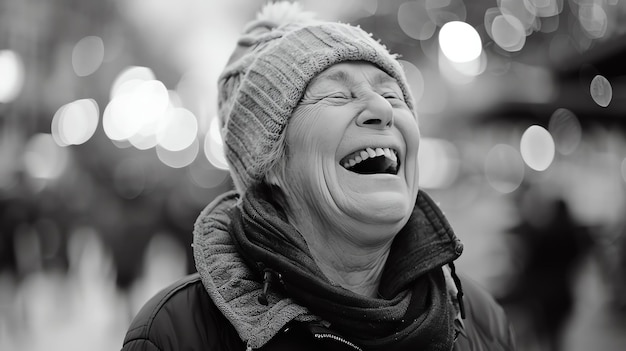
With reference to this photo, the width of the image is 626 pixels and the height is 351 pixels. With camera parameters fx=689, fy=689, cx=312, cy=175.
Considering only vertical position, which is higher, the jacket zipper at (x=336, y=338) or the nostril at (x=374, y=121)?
the nostril at (x=374, y=121)

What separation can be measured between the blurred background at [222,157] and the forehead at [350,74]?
124cm

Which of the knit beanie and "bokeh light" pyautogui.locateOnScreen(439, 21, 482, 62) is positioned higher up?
the knit beanie

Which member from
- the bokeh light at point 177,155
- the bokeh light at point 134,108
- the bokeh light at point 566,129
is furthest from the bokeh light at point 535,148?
the bokeh light at point 177,155

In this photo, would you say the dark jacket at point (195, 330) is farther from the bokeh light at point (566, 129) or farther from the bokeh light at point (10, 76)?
the bokeh light at point (10, 76)

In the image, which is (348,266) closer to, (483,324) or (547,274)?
(483,324)

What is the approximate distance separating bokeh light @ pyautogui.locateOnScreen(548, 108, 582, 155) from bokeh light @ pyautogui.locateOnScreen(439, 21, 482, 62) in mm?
4771

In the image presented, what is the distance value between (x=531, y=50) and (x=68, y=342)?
11.5 m

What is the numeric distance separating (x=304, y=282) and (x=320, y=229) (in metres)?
0.30

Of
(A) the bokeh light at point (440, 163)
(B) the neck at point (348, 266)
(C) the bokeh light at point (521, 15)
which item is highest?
(B) the neck at point (348, 266)

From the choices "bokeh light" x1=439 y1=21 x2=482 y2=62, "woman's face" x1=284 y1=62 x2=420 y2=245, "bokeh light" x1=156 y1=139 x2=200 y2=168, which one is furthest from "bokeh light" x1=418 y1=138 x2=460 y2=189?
"woman's face" x1=284 y1=62 x2=420 y2=245

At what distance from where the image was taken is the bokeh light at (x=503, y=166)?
24.6m

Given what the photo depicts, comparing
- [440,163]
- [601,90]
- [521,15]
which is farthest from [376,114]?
[440,163]

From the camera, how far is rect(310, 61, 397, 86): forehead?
2.41 metres

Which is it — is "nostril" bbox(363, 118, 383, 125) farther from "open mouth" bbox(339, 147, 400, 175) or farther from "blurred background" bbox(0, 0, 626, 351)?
"blurred background" bbox(0, 0, 626, 351)
